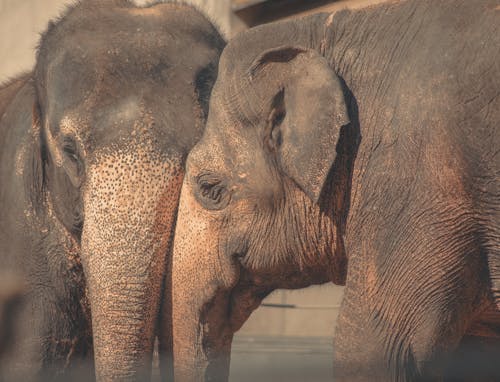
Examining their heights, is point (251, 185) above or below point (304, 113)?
below

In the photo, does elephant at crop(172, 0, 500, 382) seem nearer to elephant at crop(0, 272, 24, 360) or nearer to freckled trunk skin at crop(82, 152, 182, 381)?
freckled trunk skin at crop(82, 152, 182, 381)

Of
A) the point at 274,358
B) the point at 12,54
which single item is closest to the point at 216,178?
the point at 274,358

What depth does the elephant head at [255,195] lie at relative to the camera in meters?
2.93

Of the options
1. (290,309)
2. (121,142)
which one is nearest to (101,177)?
(121,142)

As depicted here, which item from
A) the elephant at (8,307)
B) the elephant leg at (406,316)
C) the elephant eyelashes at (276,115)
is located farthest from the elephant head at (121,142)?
the elephant leg at (406,316)

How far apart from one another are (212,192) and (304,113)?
0.36 metres

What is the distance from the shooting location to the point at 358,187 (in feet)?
9.42

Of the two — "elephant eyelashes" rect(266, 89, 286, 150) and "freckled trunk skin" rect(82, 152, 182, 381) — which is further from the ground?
"elephant eyelashes" rect(266, 89, 286, 150)

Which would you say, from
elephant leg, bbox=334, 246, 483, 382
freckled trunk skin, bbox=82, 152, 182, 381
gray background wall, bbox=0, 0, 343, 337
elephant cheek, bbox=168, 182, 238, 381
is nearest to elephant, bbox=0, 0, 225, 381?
freckled trunk skin, bbox=82, 152, 182, 381

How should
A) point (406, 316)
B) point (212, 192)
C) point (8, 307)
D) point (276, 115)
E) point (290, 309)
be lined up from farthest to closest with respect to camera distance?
point (290, 309) < point (8, 307) < point (212, 192) < point (276, 115) < point (406, 316)

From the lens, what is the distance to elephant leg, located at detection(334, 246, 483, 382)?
2.71 meters

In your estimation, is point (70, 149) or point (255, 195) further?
point (70, 149)

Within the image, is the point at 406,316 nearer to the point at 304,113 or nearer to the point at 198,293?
the point at 304,113

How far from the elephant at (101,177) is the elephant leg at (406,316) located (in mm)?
718
